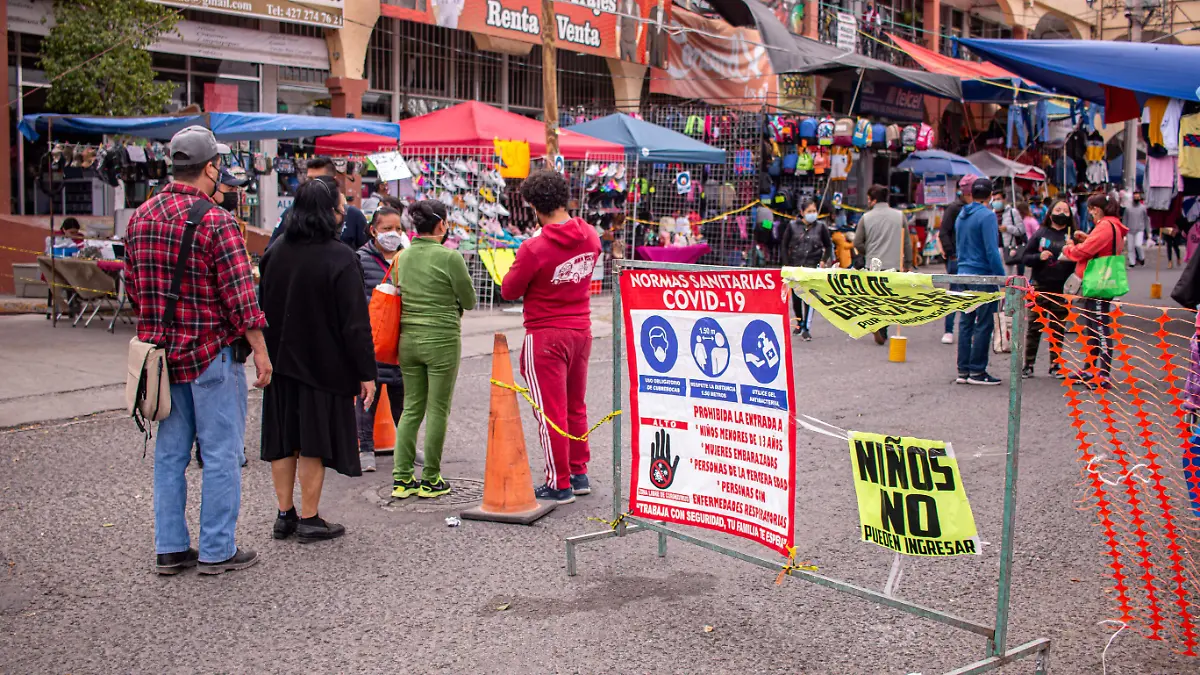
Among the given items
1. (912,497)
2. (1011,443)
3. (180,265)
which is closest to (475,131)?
(180,265)

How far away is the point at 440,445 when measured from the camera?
634 centimetres

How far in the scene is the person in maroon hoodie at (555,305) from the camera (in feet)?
19.4

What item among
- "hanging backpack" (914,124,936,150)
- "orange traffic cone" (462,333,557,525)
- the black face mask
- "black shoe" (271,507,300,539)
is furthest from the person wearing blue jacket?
"hanging backpack" (914,124,936,150)

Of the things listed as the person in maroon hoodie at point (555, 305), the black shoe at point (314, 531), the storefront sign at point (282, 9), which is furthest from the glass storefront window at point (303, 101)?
the black shoe at point (314, 531)

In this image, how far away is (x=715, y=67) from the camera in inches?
931

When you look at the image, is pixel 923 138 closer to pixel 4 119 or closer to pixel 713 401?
pixel 4 119

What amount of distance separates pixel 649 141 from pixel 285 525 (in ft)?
44.9

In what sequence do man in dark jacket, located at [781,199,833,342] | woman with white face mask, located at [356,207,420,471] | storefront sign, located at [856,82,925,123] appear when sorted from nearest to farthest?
woman with white face mask, located at [356,207,420,471] < man in dark jacket, located at [781,199,833,342] < storefront sign, located at [856,82,925,123]

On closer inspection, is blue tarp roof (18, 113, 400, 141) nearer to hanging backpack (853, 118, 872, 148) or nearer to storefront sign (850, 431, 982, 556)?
hanging backpack (853, 118, 872, 148)

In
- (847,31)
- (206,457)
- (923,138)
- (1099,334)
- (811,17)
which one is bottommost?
(206,457)

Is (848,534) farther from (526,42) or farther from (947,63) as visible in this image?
(947,63)

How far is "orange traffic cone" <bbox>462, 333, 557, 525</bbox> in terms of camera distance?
593 cm

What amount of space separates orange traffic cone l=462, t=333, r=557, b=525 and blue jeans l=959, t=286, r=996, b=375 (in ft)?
18.3

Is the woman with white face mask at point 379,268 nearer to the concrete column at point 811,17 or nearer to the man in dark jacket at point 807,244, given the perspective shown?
the man in dark jacket at point 807,244
